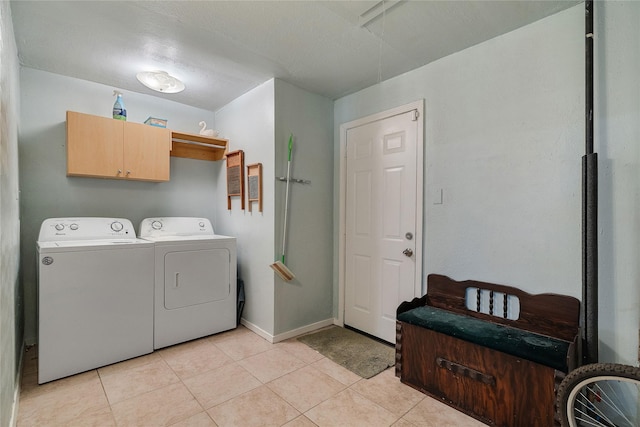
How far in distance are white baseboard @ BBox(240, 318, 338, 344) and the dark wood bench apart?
1117mm

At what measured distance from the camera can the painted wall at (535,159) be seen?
1.62 m

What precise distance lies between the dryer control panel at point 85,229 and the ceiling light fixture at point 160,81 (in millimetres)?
1290

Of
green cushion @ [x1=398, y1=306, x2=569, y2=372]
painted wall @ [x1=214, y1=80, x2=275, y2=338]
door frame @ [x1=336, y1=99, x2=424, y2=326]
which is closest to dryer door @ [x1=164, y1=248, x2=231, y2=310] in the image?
painted wall @ [x1=214, y1=80, x2=275, y2=338]

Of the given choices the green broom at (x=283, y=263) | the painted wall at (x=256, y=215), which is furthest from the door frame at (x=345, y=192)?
the painted wall at (x=256, y=215)

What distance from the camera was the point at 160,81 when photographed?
2619 mm

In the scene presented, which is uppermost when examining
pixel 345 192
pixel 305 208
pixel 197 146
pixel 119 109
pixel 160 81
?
pixel 160 81

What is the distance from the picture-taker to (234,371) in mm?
2271

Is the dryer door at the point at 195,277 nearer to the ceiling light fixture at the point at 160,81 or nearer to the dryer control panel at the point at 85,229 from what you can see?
the dryer control panel at the point at 85,229

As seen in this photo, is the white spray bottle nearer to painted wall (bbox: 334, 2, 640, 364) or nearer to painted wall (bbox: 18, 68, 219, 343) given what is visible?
painted wall (bbox: 18, 68, 219, 343)

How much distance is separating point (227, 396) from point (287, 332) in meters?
0.95

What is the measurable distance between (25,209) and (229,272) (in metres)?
1.78

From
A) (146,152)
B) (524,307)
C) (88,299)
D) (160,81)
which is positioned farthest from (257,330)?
(160,81)

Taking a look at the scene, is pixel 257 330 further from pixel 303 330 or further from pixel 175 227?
pixel 175 227

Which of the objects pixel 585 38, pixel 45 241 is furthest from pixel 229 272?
pixel 585 38
